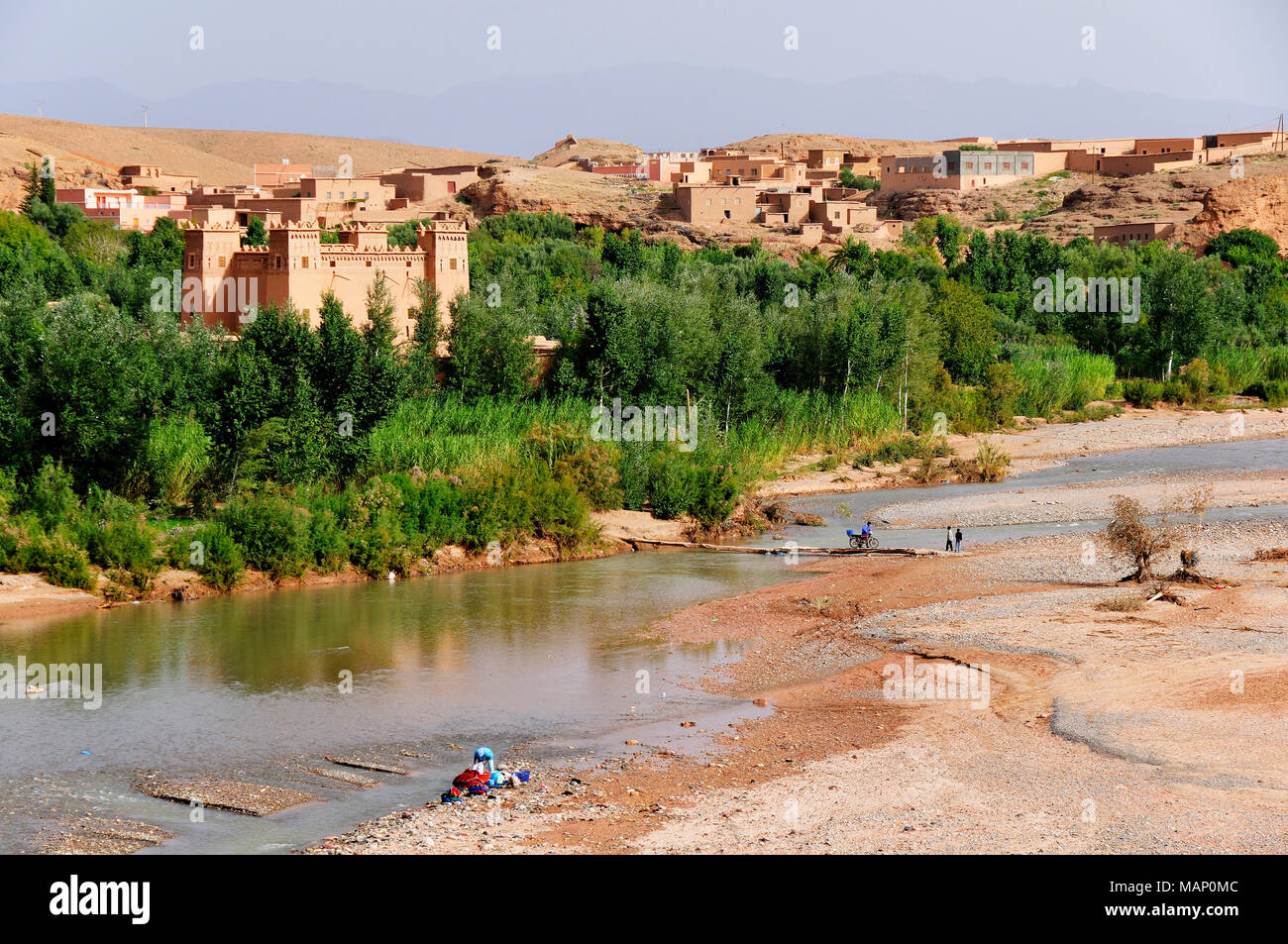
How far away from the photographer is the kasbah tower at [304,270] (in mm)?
34000

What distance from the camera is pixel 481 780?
12.1 m

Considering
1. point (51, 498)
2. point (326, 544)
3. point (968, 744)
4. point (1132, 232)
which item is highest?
point (1132, 232)

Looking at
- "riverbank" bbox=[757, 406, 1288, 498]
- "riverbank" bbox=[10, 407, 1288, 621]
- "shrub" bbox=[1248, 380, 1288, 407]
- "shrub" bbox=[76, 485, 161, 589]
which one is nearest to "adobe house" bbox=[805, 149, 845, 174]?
"shrub" bbox=[1248, 380, 1288, 407]

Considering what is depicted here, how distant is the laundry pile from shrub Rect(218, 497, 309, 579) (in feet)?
34.4

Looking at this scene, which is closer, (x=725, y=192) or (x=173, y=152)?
(x=725, y=192)

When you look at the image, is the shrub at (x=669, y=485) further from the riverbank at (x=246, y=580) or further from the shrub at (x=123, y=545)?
the shrub at (x=123, y=545)

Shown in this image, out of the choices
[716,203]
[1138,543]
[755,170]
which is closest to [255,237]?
[1138,543]

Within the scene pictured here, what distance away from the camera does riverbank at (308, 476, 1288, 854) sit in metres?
10.7

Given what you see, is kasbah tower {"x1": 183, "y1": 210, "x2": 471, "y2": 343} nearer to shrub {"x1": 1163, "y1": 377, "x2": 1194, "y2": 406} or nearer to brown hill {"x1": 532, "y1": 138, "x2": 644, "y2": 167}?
shrub {"x1": 1163, "y1": 377, "x2": 1194, "y2": 406}

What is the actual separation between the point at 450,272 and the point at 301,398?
46.7 ft

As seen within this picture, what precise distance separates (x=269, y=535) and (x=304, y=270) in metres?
13.3

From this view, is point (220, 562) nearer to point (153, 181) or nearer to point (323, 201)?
point (323, 201)

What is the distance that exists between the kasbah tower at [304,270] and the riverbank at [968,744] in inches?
692

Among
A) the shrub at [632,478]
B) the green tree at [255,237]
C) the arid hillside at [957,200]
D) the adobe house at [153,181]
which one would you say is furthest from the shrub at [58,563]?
the adobe house at [153,181]
